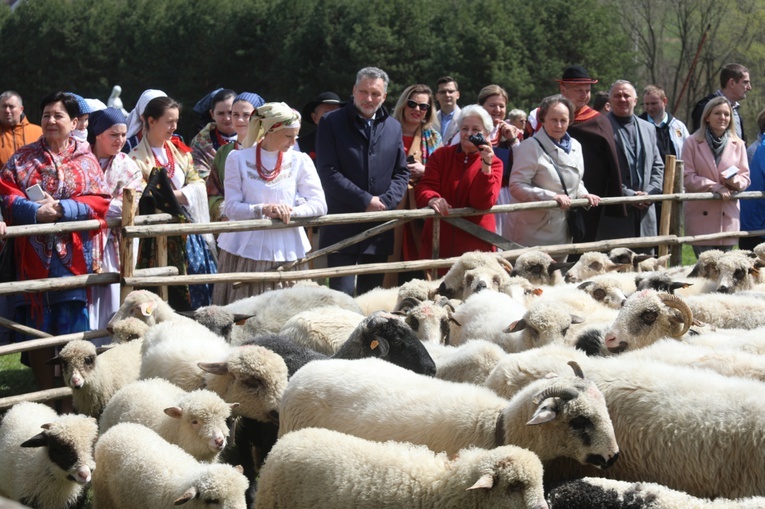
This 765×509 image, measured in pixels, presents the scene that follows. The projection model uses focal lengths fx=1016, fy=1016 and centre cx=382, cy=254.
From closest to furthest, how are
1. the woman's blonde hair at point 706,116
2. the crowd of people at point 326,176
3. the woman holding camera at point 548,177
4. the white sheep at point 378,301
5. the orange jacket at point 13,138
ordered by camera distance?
the crowd of people at point 326,176 < the white sheep at point 378,301 < the woman holding camera at point 548,177 < the orange jacket at point 13,138 < the woman's blonde hair at point 706,116

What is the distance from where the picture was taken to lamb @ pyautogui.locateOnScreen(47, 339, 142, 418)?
20.2ft

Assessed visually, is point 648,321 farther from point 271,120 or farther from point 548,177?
point 548,177

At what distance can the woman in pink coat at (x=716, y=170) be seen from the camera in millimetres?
10422


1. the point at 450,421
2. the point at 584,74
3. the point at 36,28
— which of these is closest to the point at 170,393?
the point at 450,421

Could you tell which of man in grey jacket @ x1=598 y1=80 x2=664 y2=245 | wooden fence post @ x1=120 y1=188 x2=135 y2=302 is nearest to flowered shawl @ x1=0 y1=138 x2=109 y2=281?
wooden fence post @ x1=120 y1=188 x2=135 y2=302

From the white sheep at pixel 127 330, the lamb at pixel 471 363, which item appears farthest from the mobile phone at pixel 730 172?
the white sheep at pixel 127 330

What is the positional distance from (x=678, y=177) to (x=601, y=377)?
18.9ft

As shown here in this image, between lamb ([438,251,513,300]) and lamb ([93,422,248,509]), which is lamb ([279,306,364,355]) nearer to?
lamb ([438,251,513,300])

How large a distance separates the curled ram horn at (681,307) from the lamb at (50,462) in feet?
11.0

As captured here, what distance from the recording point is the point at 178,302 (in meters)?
8.12

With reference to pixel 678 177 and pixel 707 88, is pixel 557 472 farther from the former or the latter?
pixel 707 88

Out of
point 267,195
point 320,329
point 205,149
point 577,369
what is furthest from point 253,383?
point 205,149

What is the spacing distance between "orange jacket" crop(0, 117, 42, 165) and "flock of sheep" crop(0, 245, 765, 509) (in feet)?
9.82

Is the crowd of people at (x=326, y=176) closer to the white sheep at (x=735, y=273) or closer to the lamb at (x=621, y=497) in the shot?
the white sheep at (x=735, y=273)
